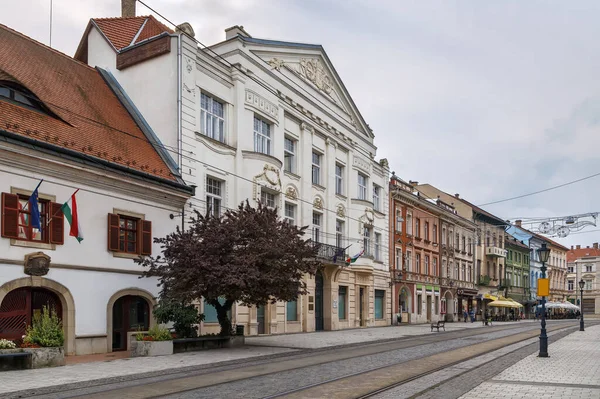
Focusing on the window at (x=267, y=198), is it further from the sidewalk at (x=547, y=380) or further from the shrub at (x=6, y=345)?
the shrub at (x=6, y=345)

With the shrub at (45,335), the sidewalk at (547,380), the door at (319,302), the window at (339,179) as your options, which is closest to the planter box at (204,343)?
the shrub at (45,335)

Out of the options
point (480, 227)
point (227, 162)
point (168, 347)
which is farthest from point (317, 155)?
point (480, 227)

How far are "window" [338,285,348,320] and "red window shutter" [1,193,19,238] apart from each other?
23.2 meters

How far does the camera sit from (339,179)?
129 ft

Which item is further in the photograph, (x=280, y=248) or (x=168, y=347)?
(x=280, y=248)

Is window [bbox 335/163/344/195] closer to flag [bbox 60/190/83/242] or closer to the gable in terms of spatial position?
the gable

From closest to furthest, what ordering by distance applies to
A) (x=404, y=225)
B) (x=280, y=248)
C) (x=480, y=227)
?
(x=280, y=248) < (x=404, y=225) < (x=480, y=227)

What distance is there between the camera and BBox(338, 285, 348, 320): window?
38125 millimetres

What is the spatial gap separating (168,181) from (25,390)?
12.5 m

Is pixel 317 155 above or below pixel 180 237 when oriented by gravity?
above

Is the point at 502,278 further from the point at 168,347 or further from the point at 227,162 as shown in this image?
the point at 168,347

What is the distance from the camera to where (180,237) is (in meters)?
21.1

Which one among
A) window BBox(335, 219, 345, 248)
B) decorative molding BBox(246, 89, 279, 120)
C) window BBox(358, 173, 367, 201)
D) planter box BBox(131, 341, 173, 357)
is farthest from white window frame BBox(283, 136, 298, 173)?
planter box BBox(131, 341, 173, 357)

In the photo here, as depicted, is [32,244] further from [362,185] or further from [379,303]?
[379,303]
